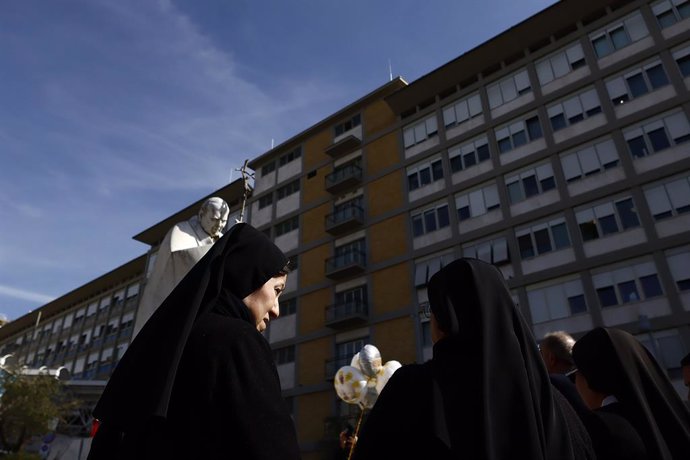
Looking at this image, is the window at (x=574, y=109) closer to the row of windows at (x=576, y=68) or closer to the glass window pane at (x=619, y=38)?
the row of windows at (x=576, y=68)

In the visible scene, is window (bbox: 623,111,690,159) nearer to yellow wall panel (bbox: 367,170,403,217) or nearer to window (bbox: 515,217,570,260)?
window (bbox: 515,217,570,260)

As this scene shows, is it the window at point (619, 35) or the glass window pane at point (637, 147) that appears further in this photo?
the window at point (619, 35)

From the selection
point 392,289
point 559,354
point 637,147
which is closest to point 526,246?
point 637,147

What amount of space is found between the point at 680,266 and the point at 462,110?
12579mm

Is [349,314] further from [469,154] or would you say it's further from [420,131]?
[420,131]

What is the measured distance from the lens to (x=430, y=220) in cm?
2539

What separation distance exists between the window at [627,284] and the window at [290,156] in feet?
69.0

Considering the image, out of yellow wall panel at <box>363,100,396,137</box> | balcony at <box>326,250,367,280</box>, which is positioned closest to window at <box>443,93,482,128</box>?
yellow wall panel at <box>363,100,396,137</box>

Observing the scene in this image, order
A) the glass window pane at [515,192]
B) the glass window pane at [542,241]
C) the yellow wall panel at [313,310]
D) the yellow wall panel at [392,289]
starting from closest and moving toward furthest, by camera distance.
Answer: the glass window pane at [542,241] → the glass window pane at [515,192] → the yellow wall panel at [392,289] → the yellow wall panel at [313,310]

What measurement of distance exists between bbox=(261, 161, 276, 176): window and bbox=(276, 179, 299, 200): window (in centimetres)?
210

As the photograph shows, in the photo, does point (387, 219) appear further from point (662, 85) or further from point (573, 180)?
point (662, 85)

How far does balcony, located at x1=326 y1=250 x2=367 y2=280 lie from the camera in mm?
26702

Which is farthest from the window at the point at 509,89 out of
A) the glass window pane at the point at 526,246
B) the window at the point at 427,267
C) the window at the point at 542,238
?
the window at the point at 427,267

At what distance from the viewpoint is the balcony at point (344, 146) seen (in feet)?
100
